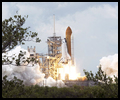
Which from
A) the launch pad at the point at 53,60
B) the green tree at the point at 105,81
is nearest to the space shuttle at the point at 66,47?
the launch pad at the point at 53,60

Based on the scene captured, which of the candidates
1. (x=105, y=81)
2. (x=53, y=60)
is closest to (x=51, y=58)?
(x=53, y=60)

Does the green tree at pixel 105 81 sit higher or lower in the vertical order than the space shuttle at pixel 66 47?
lower

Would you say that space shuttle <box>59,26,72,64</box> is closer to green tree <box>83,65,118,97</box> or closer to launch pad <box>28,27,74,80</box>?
launch pad <box>28,27,74,80</box>

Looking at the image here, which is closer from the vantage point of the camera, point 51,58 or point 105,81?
point 105,81

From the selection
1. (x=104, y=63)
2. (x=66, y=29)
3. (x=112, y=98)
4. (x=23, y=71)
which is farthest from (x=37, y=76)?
(x=112, y=98)

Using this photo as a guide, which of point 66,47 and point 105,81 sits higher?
point 66,47

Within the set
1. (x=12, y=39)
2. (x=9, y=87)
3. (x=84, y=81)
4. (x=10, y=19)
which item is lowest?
(x=84, y=81)

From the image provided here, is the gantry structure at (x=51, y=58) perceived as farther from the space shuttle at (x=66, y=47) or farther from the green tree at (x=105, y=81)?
the green tree at (x=105, y=81)

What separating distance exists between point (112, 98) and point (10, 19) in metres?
9.55

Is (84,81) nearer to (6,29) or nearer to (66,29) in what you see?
(66,29)

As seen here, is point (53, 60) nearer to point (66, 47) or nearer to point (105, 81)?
point (66, 47)

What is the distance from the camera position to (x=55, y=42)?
163 feet

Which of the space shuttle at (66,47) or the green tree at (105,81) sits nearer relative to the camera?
the green tree at (105,81)

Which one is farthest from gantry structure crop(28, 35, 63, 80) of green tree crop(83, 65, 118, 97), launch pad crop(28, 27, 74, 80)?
green tree crop(83, 65, 118, 97)
